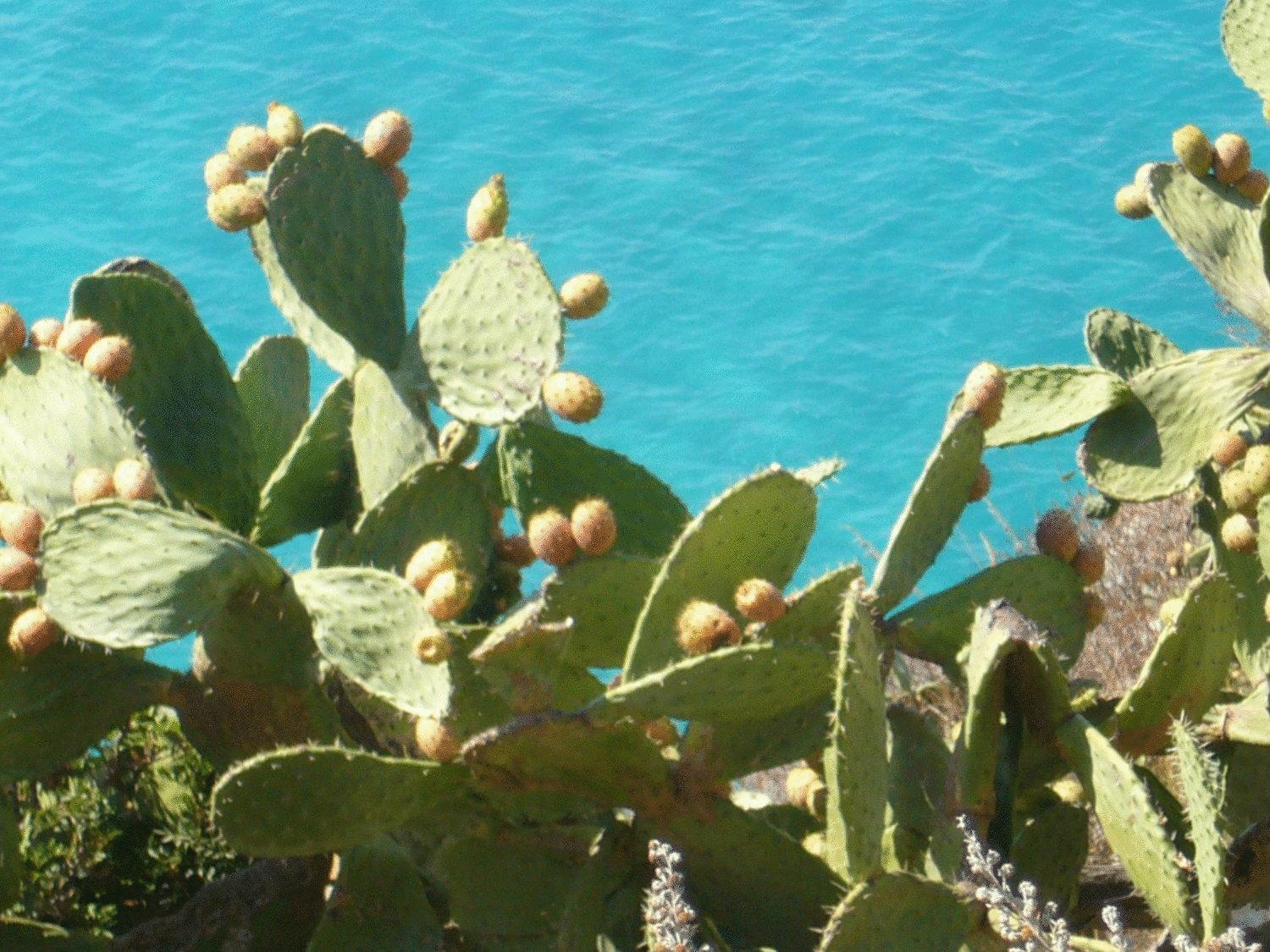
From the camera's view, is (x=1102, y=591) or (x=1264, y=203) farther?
(x=1102, y=591)

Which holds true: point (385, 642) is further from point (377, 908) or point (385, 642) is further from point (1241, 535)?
point (1241, 535)

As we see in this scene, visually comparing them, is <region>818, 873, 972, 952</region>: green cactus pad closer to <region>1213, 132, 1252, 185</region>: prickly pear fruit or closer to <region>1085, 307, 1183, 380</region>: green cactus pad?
<region>1085, 307, 1183, 380</region>: green cactus pad

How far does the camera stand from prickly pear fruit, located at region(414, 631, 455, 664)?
135cm

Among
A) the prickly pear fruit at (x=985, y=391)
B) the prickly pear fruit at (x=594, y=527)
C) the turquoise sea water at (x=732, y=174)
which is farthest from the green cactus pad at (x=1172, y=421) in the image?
the turquoise sea water at (x=732, y=174)

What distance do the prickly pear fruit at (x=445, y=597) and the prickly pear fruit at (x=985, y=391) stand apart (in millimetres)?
481

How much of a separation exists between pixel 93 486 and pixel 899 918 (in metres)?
0.76

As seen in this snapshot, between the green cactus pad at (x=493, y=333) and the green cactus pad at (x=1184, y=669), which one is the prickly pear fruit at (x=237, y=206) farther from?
the green cactus pad at (x=1184, y=669)

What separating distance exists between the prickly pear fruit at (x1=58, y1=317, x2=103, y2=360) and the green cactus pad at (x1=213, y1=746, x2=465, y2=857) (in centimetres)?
47

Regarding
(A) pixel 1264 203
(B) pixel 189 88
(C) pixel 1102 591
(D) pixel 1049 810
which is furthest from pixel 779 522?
(B) pixel 189 88

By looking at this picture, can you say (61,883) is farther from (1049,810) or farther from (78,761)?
(1049,810)

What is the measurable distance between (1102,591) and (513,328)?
291cm

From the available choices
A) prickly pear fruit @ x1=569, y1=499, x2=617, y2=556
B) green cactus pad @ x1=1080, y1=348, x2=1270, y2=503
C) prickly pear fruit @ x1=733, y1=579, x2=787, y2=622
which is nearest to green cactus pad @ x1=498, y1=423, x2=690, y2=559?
prickly pear fruit @ x1=569, y1=499, x2=617, y2=556

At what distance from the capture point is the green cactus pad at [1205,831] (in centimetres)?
139

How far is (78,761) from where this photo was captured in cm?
200
